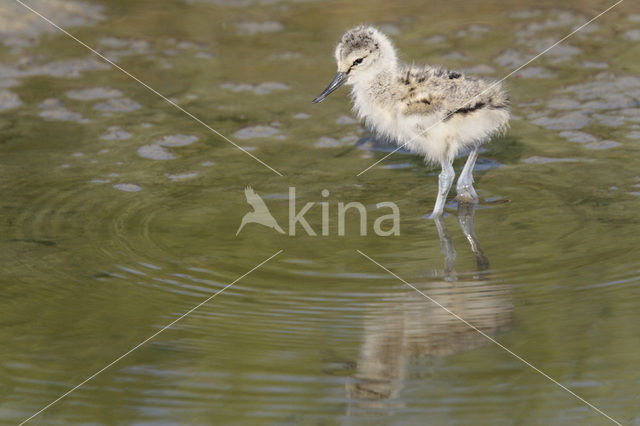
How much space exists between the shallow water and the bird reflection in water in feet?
0.04

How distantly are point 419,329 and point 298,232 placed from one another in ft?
4.22

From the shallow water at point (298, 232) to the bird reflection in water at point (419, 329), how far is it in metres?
0.01

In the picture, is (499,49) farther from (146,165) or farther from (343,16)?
(146,165)

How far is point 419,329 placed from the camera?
3.57m

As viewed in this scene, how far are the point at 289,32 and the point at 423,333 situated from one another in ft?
16.0

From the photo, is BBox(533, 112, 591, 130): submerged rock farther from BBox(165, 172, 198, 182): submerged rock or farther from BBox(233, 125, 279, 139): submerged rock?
BBox(165, 172, 198, 182): submerged rock

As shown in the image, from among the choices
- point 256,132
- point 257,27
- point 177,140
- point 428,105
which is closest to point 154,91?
point 177,140

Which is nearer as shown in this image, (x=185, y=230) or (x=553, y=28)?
(x=185, y=230)

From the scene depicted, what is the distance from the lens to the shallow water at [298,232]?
3152 mm

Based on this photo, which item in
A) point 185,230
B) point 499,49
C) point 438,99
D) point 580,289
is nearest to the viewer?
point 580,289

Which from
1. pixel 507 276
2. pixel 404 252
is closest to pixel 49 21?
pixel 404 252

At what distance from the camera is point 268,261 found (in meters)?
4.32

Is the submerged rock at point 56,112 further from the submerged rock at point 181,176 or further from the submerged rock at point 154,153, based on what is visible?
the submerged rock at point 181,176

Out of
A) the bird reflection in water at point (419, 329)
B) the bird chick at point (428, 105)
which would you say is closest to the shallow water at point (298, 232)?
the bird reflection in water at point (419, 329)
